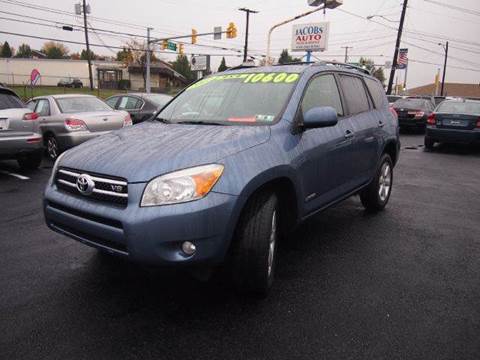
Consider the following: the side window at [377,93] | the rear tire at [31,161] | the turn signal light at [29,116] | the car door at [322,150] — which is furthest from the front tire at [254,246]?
the rear tire at [31,161]

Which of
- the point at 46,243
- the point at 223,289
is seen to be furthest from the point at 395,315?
the point at 46,243

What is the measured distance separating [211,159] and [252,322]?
1143 millimetres

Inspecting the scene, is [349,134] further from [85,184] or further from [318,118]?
[85,184]

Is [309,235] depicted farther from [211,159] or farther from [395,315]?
[211,159]

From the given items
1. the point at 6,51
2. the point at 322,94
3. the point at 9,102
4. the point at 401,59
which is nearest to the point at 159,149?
the point at 322,94

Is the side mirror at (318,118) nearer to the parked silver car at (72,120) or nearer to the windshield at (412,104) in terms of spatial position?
the parked silver car at (72,120)

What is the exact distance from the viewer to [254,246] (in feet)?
9.34

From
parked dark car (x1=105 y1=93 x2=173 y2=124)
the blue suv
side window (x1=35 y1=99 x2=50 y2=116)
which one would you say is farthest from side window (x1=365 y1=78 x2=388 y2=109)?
side window (x1=35 y1=99 x2=50 y2=116)

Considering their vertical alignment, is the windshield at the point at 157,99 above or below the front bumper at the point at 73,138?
above

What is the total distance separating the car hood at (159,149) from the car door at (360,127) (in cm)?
153

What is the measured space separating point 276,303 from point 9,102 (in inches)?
259

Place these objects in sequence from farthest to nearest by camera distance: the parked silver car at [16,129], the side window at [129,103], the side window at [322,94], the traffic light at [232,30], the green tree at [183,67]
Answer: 1. the green tree at [183,67]
2. the traffic light at [232,30]
3. the side window at [129,103]
4. the parked silver car at [16,129]
5. the side window at [322,94]

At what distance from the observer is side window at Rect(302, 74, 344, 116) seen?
3.80 m

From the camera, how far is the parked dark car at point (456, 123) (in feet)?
37.8
